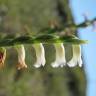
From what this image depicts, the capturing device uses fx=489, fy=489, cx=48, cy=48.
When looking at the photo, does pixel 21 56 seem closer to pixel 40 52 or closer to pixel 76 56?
pixel 40 52

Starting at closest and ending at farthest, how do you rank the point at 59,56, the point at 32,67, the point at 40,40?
the point at 40,40 < the point at 59,56 < the point at 32,67

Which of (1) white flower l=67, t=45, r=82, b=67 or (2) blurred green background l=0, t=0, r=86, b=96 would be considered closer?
(1) white flower l=67, t=45, r=82, b=67

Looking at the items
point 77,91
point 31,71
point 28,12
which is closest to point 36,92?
point 31,71

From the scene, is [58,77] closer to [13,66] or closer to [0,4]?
[13,66]

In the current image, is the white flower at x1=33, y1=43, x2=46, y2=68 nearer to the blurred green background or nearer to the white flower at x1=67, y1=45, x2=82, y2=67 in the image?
the white flower at x1=67, y1=45, x2=82, y2=67

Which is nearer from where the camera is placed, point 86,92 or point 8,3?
point 8,3

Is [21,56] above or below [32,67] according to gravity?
above

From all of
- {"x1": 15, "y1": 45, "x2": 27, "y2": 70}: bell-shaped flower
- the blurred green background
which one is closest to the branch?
{"x1": 15, "y1": 45, "x2": 27, "y2": 70}: bell-shaped flower

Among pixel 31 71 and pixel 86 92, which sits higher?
pixel 31 71

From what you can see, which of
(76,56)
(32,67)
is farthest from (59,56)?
(32,67)
